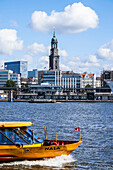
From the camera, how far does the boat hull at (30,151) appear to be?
2836cm

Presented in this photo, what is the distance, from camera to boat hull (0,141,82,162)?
93.0 ft

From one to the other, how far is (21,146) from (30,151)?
2.79ft

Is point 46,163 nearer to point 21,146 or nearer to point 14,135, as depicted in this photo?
point 21,146

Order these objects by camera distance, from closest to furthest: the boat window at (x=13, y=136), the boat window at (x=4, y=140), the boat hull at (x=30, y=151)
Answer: the boat hull at (x=30, y=151) < the boat window at (x=4, y=140) < the boat window at (x=13, y=136)

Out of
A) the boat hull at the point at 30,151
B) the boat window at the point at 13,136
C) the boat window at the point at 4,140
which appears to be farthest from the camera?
the boat window at the point at 13,136

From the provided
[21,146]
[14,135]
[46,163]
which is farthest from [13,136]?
[46,163]

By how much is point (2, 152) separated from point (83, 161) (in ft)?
23.4

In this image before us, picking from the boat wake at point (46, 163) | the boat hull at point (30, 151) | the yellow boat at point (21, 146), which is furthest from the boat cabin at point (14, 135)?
the boat wake at point (46, 163)

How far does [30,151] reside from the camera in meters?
28.5

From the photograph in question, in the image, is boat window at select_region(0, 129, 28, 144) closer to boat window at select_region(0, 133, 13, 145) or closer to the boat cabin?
the boat cabin

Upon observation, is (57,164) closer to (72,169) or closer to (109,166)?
(72,169)

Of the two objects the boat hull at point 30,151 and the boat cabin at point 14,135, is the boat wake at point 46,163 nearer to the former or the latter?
the boat hull at point 30,151

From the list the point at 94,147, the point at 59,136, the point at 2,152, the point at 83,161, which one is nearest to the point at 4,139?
the point at 2,152

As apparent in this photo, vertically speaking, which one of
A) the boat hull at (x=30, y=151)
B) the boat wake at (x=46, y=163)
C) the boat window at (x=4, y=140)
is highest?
the boat window at (x=4, y=140)
